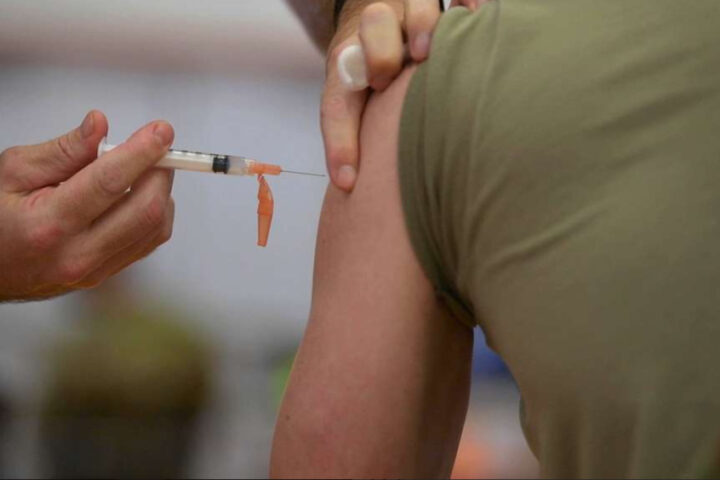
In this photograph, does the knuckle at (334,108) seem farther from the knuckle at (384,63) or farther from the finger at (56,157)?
the finger at (56,157)

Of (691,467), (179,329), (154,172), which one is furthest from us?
(179,329)

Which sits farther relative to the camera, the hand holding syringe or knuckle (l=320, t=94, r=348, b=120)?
the hand holding syringe

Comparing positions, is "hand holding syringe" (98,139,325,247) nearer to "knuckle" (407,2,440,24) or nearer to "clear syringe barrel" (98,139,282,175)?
"clear syringe barrel" (98,139,282,175)

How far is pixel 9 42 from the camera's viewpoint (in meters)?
1.98

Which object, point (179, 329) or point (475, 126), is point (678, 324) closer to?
point (475, 126)

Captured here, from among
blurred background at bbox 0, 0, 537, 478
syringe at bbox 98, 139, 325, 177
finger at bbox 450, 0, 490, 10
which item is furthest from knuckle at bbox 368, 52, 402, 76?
blurred background at bbox 0, 0, 537, 478

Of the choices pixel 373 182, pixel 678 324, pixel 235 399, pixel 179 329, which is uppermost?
pixel 373 182

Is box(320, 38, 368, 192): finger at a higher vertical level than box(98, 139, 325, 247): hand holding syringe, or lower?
higher

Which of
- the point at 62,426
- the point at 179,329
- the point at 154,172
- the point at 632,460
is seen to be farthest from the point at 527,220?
the point at 62,426

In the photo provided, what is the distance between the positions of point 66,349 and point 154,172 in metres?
1.21

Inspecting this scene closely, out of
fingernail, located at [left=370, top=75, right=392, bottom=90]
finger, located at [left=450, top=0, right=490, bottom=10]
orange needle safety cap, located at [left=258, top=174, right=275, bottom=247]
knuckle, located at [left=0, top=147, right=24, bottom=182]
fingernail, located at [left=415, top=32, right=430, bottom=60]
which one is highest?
fingernail, located at [left=415, top=32, right=430, bottom=60]

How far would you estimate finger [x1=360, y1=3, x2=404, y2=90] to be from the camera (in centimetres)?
84

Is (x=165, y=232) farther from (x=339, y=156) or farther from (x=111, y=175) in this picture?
(x=339, y=156)

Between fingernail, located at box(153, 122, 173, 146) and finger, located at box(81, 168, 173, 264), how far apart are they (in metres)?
0.06
